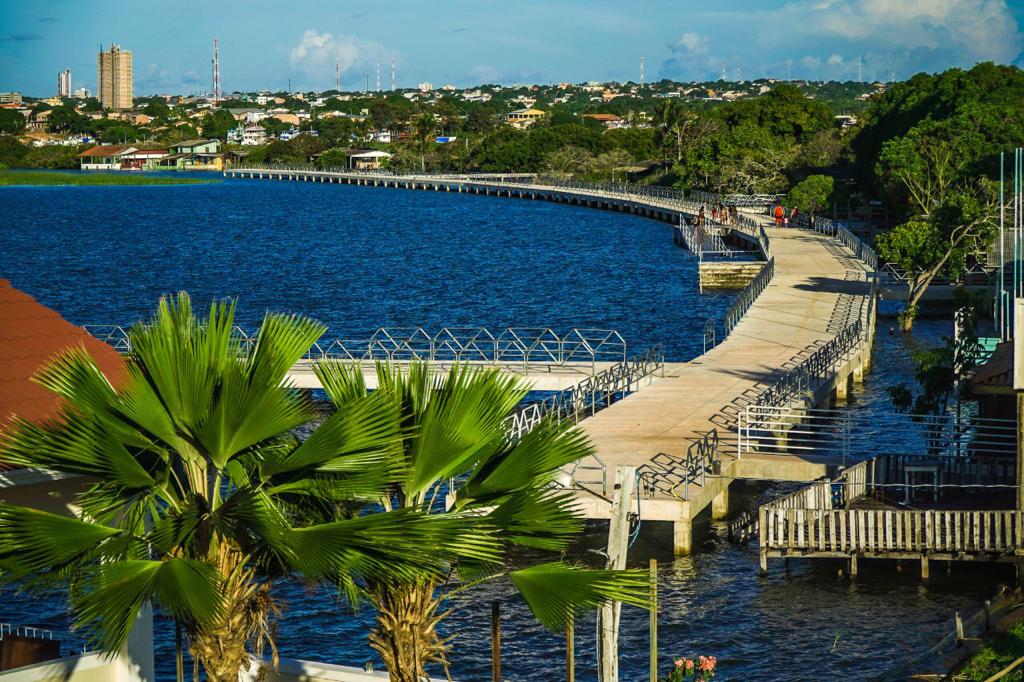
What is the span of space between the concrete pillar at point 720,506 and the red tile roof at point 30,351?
16.1m

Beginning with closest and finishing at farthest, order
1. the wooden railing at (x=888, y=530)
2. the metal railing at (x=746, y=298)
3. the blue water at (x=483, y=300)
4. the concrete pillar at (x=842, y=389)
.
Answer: the blue water at (x=483, y=300)
the wooden railing at (x=888, y=530)
the concrete pillar at (x=842, y=389)
the metal railing at (x=746, y=298)

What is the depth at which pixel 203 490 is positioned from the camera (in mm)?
10477

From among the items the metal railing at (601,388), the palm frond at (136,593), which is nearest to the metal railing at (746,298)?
the metal railing at (601,388)

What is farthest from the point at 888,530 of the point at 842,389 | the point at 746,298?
the point at 746,298

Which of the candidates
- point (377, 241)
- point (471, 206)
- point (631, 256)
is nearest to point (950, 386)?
point (631, 256)

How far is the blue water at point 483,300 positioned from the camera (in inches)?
859

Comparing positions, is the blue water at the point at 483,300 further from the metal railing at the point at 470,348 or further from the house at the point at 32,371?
the house at the point at 32,371

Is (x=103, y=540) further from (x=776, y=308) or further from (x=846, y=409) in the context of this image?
(x=776, y=308)

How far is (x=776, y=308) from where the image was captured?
48.2 m

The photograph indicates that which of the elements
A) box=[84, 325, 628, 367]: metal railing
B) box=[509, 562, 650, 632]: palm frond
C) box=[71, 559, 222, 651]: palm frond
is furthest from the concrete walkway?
box=[71, 559, 222, 651]: palm frond

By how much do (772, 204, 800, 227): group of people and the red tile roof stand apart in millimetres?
74819

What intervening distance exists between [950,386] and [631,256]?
Result: 57758 millimetres

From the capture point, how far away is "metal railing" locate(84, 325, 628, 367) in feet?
121

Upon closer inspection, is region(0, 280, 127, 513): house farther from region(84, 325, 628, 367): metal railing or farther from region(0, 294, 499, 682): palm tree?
region(84, 325, 628, 367): metal railing
